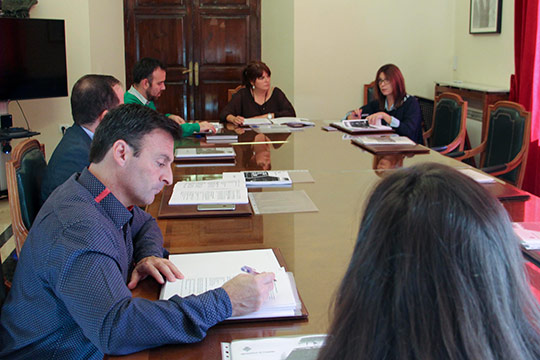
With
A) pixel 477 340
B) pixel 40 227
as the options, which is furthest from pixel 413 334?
pixel 40 227

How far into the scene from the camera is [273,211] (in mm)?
2064

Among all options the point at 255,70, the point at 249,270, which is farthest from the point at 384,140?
the point at 249,270

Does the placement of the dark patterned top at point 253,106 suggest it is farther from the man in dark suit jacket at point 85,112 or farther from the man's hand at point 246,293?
the man's hand at point 246,293

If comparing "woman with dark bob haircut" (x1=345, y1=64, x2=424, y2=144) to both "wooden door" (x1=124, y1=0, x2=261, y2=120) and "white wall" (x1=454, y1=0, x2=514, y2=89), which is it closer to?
"white wall" (x1=454, y1=0, x2=514, y2=89)

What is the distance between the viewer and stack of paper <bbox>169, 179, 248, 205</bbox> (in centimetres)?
214

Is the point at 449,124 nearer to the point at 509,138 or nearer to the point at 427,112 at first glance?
the point at 509,138

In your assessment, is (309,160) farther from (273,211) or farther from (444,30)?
(444,30)

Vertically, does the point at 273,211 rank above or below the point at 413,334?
below

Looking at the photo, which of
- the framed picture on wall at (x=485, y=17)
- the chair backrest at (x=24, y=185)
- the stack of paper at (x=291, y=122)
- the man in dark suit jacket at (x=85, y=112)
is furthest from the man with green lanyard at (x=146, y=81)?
the framed picture on wall at (x=485, y=17)

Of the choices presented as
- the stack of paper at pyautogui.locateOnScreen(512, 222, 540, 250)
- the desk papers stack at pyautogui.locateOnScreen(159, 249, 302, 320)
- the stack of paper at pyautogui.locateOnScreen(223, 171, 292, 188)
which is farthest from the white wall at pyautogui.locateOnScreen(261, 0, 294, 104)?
the desk papers stack at pyautogui.locateOnScreen(159, 249, 302, 320)

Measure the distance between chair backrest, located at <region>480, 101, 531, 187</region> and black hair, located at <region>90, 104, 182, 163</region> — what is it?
97.7 inches

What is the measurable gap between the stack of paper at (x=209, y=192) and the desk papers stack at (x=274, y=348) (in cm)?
101

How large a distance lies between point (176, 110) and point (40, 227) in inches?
226

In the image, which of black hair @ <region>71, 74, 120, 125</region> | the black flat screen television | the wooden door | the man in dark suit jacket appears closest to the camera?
the man in dark suit jacket
